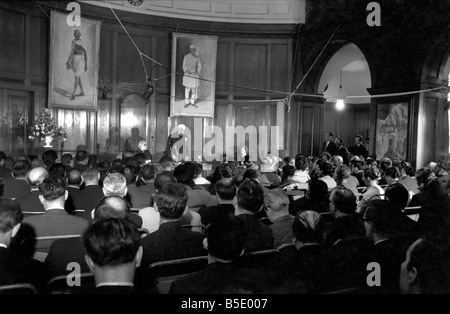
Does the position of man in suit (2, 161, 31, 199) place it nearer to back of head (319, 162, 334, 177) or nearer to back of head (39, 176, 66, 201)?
back of head (39, 176, 66, 201)

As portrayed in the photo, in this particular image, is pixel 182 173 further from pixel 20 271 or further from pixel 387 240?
pixel 20 271

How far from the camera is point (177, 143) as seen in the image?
43.7 ft

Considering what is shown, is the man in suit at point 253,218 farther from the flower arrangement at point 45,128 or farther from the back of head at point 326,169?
the flower arrangement at point 45,128

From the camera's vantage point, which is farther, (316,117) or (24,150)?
(316,117)

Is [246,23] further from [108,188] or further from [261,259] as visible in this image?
[261,259]

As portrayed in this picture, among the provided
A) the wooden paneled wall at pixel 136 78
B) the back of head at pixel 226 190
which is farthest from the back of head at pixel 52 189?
the wooden paneled wall at pixel 136 78

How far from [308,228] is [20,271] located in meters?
1.79

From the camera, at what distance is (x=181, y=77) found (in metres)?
13.4

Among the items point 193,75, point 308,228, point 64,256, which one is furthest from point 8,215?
point 193,75

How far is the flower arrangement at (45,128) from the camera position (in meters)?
10.2

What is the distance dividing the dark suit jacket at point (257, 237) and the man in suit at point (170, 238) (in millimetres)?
354
